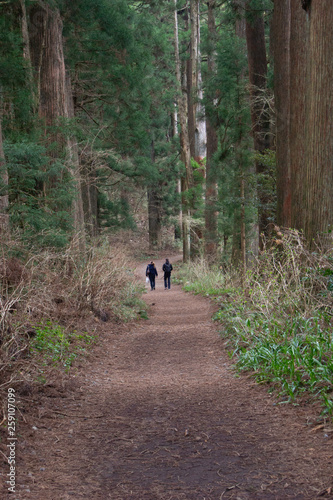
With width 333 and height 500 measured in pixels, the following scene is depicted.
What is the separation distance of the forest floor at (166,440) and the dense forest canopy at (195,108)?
2858 millimetres

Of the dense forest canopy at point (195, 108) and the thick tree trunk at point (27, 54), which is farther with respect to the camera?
the thick tree trunk at point (27, 54)

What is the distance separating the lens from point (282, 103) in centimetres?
1154

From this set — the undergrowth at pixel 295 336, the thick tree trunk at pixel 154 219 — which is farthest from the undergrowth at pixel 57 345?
the thick tree trunk at pixel 154 219

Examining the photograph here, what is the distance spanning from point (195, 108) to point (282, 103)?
1386cm

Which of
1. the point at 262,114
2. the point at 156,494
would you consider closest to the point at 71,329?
the point at 156,494

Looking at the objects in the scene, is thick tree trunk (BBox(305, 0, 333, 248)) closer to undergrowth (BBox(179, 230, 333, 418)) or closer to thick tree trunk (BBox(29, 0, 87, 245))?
undergrowth (BBox(179, 230, 333, 418))

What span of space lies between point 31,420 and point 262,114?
38.1ft

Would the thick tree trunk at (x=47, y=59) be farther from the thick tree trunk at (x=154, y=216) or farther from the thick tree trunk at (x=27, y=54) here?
the thick tree trunk at (x=154, y=216)

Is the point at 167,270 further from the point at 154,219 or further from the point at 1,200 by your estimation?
the point at 154,219

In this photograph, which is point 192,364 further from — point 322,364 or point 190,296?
point 190,296

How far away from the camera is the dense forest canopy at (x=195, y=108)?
277 inches

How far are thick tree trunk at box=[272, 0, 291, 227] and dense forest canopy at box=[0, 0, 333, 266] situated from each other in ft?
0.09

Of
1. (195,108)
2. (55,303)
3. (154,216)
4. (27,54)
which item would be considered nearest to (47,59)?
(27,54)

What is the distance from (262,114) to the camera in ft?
44.4
